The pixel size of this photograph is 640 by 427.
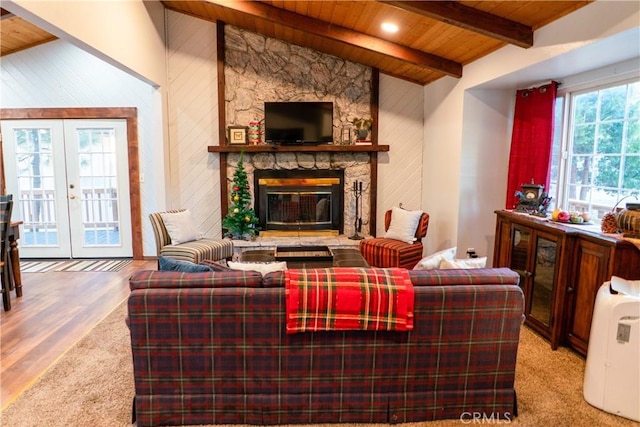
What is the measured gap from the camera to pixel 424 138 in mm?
5816

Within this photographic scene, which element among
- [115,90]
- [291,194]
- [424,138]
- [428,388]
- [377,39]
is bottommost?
[428,388]

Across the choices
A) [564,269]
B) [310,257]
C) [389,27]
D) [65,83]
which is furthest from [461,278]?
[65,83]

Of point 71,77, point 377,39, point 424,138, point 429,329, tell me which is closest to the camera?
point 429,329

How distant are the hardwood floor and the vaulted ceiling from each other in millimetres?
2806

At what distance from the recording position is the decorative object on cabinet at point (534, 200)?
3.61 m

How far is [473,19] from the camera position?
3191mm

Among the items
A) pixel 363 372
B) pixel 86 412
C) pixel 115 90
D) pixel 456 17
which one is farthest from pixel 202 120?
pixel 363 372

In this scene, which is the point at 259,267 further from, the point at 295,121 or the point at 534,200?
the point at 295,121

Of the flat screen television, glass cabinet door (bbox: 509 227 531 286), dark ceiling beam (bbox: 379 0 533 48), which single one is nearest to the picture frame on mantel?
the flat screen television

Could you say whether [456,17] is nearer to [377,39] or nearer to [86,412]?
[377,39]

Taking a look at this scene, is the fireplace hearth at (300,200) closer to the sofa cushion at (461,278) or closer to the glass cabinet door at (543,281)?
the glass cabinet door at (543,281)

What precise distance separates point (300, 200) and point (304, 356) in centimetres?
382

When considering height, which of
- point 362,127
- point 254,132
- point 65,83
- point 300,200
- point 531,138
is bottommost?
point 300,200

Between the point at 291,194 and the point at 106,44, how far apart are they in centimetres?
290
